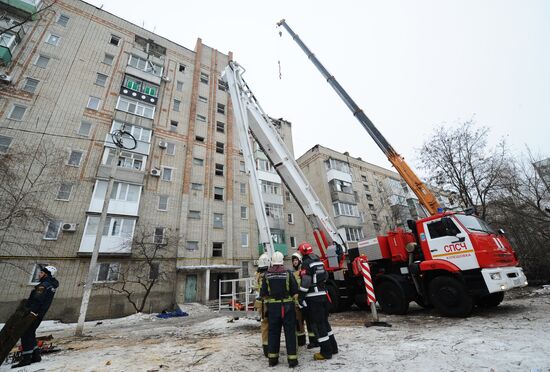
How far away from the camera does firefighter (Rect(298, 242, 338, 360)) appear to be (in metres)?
4.33

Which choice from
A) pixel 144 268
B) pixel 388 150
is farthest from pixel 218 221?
pixel 388 150

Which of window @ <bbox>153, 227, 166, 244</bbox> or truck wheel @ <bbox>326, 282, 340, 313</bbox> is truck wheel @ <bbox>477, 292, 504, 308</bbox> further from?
window @ <bbox>153, 227, 166, 244</bbox>

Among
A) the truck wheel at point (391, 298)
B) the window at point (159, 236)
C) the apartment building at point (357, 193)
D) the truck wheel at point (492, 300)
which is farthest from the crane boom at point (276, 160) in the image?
the apartment building at point (357, 193)

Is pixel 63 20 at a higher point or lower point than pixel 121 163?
higher

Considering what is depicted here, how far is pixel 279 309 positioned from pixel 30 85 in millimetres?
27630

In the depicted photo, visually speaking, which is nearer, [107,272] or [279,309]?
[279,309]

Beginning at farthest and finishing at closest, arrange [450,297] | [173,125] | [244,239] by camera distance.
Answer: [173,125] → [244,239] → [450,297]

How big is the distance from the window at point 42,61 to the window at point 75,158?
8.79 meters

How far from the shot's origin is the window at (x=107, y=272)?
17.5m

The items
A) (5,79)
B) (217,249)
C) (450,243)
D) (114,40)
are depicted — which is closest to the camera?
(450,243)

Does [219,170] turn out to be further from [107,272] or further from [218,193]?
[107,272]

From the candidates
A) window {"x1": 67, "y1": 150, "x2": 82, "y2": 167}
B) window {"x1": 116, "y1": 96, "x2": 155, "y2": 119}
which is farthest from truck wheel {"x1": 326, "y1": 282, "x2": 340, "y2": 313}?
window {"x1": 116, "y1": 96, "x2": 155, "y2": 119}

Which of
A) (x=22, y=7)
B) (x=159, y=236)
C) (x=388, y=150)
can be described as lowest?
(x=159, y=236)

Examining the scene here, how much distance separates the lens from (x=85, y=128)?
2070 centimetres
